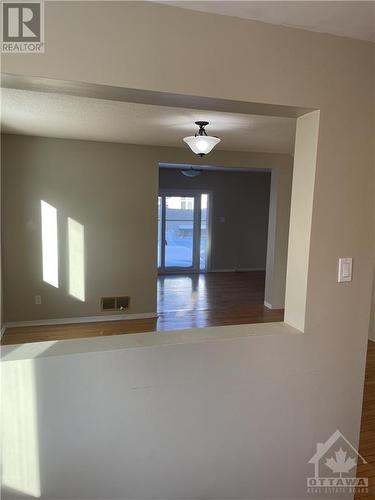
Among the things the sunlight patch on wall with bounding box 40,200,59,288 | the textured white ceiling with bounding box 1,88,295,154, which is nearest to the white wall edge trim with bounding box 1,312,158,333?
the sunlight patch on wall with bounding box 40,200,59,288

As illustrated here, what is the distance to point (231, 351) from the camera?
171cm

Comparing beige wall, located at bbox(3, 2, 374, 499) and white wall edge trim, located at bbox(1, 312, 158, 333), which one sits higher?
beige wall, located at bbox(3, 2, 374, 499)

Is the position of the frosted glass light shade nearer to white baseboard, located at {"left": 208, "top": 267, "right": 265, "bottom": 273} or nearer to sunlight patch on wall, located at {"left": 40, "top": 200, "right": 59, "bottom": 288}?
A: sunlight patch on wall, located at {"left": 40, "top": 200, "right": 59, "bottom": 288}

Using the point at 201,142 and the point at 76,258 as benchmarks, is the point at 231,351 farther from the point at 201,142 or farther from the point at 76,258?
the point at 76,258

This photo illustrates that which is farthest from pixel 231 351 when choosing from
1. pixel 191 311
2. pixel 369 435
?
pixel 191 311

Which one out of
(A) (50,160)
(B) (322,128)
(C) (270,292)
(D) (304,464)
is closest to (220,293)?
(C) (270,292)

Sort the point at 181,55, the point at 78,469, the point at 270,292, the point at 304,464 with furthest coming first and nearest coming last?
the point at 270,292
the point at 304,464
the point at 78,469
the point at 181,55

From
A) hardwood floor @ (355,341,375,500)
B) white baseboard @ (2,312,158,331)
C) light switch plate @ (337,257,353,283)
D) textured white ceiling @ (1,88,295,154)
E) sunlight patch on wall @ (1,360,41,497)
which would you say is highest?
textured white ceiling @ (1,88,295,154)

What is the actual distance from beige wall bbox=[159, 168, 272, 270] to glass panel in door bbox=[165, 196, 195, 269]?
0.49 meters

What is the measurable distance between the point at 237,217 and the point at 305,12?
7.76 metres

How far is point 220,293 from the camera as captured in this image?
Result: 22.5ft

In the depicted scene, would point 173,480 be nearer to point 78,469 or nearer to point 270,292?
point 78,469

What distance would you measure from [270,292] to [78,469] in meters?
4.81

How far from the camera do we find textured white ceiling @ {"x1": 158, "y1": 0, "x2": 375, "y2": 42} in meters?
1.37
